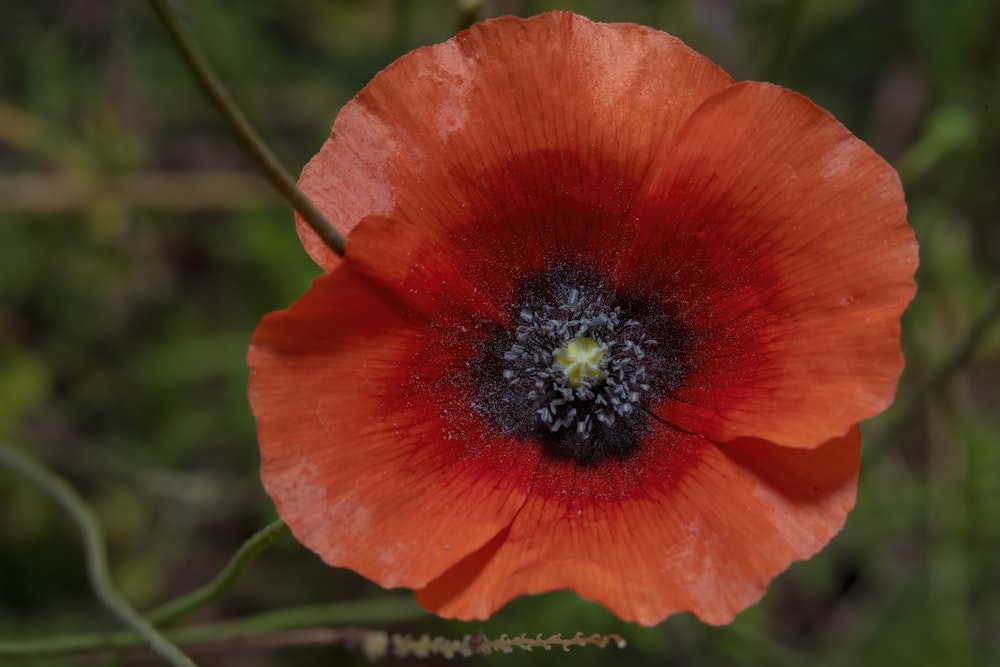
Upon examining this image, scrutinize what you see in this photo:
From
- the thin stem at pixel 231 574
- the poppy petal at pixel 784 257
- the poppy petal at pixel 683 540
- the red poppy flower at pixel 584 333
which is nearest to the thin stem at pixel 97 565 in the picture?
the thin stem at pixel 231 574

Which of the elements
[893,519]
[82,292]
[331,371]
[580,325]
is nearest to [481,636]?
[331,371]

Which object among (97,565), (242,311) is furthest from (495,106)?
(242,311)

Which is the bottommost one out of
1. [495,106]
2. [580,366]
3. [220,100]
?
[580,366]

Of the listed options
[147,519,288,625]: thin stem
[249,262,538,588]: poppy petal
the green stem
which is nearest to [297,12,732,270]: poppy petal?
[249,262,538,588]: poppy petal

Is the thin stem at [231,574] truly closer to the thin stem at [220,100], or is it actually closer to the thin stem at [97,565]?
the thin stem at [97,565]

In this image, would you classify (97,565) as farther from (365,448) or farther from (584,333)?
(584,333)

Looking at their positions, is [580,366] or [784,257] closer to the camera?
[784,257]

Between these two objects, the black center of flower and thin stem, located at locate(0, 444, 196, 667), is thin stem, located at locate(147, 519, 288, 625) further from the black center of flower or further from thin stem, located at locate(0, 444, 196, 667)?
the black center of flower
